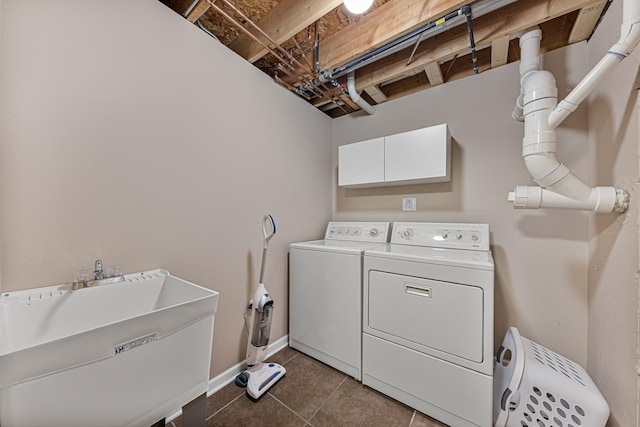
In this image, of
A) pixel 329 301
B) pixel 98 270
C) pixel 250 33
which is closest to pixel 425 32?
pixel 250 33

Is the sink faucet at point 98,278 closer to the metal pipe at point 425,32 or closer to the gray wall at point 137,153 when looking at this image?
the gray wall at point 137,153

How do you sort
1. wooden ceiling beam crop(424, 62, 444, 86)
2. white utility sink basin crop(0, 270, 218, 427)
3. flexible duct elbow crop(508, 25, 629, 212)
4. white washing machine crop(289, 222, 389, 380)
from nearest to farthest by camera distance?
→ white utility sink basin crop(0, 270, 218, 427) < flexible duct elbow crop(508, 25, 629, 212) < white washing machine crop(289, 222, 389, 380) < wooden ceiling beam crop(424, 62, 444, 86)

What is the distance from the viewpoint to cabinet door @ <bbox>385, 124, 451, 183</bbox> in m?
1.75

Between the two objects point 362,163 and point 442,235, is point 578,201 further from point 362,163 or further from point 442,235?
point 362,163

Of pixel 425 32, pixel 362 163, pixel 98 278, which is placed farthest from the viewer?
pixel 362 163

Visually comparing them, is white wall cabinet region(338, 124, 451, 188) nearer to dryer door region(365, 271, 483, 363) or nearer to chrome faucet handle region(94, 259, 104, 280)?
dryer door region(365, 271, 483, 363)

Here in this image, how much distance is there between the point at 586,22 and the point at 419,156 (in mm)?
1164

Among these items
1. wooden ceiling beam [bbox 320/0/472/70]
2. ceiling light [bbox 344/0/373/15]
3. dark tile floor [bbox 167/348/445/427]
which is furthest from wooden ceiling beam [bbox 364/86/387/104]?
dark tile floor [bbox 167/348/445/427]

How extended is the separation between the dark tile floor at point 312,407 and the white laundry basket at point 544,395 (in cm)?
41

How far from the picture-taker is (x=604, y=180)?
1285 mm

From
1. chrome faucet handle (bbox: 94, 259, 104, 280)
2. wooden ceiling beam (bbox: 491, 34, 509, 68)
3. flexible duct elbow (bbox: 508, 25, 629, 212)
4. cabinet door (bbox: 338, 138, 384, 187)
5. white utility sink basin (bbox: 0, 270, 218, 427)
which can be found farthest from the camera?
cabinet door (bbox: 338, 138, 384, 187)

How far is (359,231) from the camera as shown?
90.5 inches

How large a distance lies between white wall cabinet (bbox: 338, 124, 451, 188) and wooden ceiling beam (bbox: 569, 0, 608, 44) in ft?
2.82

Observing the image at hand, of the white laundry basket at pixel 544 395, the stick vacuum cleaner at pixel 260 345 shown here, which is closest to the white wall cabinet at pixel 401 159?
the stick vacuum cleaner at pixel 260 345
